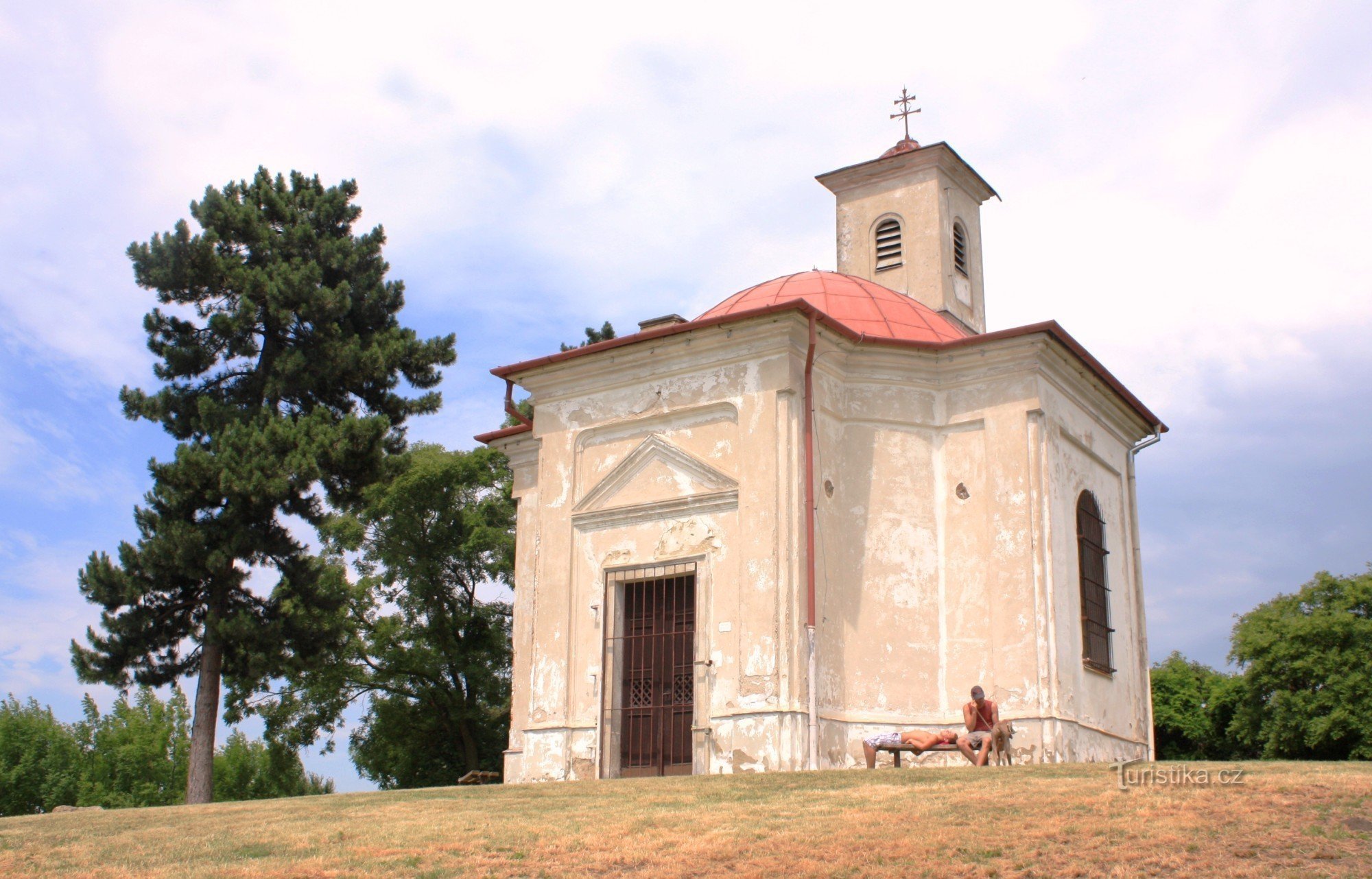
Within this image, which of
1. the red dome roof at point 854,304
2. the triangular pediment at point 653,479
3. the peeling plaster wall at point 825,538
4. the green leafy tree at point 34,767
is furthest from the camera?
the green leafy tree at point 34,767

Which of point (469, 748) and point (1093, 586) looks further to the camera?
point (469, 748)

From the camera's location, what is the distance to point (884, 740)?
14.3 metres

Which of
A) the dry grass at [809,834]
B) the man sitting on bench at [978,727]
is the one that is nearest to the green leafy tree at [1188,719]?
the man sitting on bench at [978,727]

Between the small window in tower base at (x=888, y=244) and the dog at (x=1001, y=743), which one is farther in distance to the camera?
the small window in tower base at (x=888, y=244)

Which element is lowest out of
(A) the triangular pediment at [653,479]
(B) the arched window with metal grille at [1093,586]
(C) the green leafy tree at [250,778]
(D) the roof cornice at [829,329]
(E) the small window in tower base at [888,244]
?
(C) the green leafy tree at [250,778]

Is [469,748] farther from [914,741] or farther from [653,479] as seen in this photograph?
[914,741]

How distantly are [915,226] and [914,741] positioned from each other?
36.9ft

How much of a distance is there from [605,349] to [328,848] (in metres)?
8.70

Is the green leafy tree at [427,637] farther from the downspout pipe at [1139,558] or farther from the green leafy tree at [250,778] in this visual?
the downspout pipe at [1139,558]

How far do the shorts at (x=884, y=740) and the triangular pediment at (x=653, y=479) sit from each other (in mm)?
3375

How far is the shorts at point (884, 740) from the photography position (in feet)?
46.5

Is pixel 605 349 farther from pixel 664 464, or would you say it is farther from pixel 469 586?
pixel 469 586
